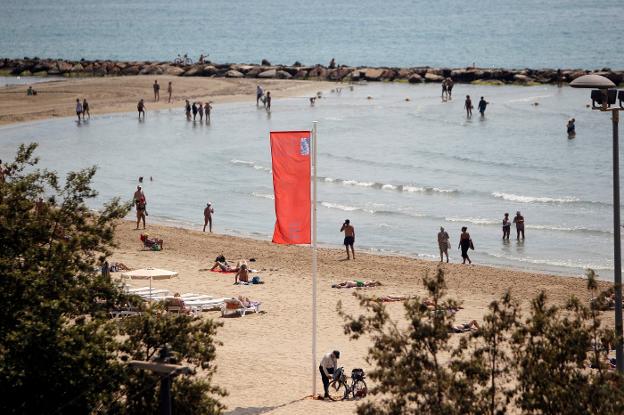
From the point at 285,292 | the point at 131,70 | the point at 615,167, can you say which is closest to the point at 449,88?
the point at 131,70

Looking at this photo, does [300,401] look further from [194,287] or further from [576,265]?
[576,265]

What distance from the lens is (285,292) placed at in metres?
26.2

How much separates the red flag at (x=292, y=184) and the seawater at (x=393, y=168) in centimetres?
1289

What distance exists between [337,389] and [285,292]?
7.58 m

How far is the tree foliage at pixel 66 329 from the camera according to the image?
13.3 meters

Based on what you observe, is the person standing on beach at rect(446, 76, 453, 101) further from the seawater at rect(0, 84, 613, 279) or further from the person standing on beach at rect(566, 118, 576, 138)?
the person standing on beach at rect(566, 118, 576, 138)

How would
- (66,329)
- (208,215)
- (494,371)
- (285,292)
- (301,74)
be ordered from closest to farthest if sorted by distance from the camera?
(494,371)
(66,329)
(285,292)
(208,215)
(301,74)

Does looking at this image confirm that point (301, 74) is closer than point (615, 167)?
No

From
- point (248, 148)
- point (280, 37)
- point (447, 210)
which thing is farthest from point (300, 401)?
point (280, 37)

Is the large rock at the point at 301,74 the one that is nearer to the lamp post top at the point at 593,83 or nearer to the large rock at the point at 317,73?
the large rock at the point at 317,73

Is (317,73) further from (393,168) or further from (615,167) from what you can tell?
(615,167)

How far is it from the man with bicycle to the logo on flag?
136 inches

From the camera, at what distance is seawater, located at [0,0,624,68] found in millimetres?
115375

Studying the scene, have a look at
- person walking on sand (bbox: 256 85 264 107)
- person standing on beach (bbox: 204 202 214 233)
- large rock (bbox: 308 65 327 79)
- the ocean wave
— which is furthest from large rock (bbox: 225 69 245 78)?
the ocean wave
